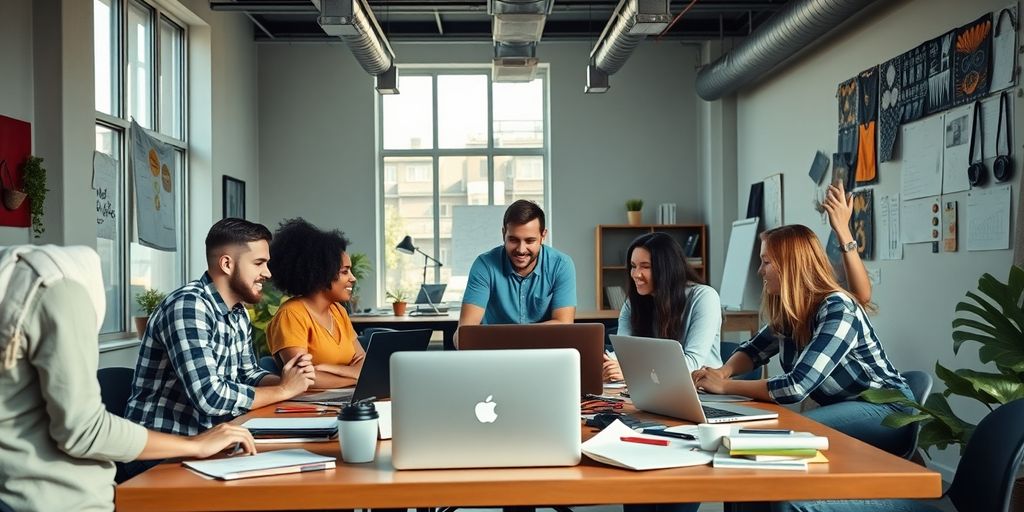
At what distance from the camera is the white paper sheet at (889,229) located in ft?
19.8

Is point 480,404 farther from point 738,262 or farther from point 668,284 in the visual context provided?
point 738,262

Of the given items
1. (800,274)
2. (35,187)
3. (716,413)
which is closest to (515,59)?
(35,187)

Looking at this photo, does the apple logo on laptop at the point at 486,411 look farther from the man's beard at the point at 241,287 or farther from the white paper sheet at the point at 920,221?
the white paper sheet at the point at 920,221

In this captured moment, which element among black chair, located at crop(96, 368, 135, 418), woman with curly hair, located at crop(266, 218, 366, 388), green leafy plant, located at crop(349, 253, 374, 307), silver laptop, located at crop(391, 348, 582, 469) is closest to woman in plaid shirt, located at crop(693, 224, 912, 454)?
silver laptop, located at crop(391, 348, 582, 469)

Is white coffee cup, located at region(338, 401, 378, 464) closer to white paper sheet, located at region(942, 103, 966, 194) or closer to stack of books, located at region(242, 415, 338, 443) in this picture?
stack of books, located at region(242, 415, 338, 443)

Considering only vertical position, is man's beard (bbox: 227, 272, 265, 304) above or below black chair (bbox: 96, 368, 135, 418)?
above

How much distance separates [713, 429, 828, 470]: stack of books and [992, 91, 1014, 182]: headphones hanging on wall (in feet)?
11.2

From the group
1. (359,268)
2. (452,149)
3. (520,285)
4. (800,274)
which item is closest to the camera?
(800,274)

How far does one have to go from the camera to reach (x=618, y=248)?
400 inches

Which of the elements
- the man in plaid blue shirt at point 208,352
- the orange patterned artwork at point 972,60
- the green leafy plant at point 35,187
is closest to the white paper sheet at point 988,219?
the orange patterned artwork at point 972,60

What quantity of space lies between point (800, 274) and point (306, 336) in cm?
179

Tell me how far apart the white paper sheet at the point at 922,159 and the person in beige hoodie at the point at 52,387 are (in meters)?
4.92

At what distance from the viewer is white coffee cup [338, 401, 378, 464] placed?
2.02 m

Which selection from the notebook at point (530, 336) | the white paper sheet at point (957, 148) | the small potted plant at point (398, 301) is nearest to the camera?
the notebook at point (530, 336)
